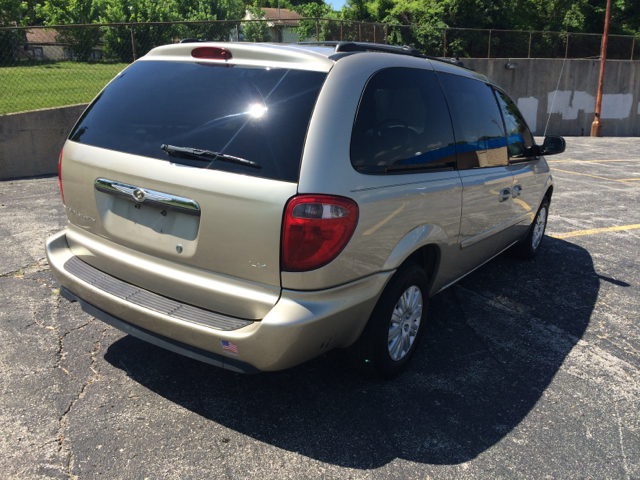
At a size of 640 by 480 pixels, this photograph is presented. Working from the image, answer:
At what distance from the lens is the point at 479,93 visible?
416cm

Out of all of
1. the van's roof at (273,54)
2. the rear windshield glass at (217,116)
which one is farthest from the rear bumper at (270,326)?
the van's roof at (273,54)

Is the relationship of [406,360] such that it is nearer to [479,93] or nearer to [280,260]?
[280,260]

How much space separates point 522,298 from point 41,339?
3.80 metres

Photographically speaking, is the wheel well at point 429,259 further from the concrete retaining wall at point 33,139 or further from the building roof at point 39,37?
the building roof at point 39,37

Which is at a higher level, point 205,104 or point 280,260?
point 205,104

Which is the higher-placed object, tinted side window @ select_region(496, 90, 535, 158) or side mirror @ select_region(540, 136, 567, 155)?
tinted side window @ select_region(496, 90, 535, 158)

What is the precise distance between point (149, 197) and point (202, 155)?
1.15 feet

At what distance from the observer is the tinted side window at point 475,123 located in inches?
144

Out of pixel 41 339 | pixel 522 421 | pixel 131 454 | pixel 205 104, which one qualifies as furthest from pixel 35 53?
pixel 522 421

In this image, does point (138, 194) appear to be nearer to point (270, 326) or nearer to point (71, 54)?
point (270, 326)

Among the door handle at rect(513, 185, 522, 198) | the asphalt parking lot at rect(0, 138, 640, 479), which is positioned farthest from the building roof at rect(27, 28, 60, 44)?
the door handle at rect(513, 185, 522, 198)

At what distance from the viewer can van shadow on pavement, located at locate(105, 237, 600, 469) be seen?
271 cm

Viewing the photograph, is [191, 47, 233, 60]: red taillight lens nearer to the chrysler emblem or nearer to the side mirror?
the chrysler emblem

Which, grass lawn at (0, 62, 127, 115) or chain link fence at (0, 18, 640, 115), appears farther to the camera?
chain link fence at (0, 18, 640, 115)
